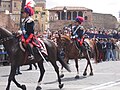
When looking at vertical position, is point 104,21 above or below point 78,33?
below

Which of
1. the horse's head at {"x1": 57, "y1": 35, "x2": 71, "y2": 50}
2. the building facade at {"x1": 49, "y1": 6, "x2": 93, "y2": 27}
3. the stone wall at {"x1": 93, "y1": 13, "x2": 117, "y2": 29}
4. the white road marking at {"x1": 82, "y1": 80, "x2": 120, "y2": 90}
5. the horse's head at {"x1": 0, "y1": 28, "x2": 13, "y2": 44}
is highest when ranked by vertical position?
the horse's head at {"x1": 0, "y1": 28, "x2": 13, "y2": 44}

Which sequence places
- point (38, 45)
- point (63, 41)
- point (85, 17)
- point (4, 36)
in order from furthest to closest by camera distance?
point (85, 17) < point (63, 41) < point (38, 45) < point (4, 36)

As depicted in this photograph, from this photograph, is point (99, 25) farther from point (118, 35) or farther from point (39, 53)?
point (39, 53)

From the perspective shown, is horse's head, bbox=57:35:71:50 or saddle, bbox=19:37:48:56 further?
horse's head, bbox=57:35:71:50

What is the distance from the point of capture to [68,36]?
1839 cm

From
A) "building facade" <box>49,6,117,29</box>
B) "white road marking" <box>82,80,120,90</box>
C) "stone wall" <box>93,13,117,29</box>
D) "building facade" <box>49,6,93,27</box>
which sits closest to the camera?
"white road marking" <box>82,80,120,90</box>

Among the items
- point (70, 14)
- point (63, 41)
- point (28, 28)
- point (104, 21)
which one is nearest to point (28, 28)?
point (28, 28)

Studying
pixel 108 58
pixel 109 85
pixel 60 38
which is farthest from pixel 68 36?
pixel 108 58

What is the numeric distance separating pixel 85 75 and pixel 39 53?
17.3 ft

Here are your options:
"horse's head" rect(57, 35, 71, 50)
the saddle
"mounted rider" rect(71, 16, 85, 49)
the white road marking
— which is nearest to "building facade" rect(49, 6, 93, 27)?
"mounted rider" rect(71, 16, 85, 49)

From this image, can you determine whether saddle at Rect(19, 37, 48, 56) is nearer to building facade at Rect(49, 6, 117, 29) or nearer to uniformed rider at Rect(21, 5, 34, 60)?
uniformed rider at Rect(21, 5, 34, 60)

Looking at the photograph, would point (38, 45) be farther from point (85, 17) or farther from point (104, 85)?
point (85, 17)

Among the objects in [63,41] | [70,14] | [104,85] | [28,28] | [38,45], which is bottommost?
[70,14]

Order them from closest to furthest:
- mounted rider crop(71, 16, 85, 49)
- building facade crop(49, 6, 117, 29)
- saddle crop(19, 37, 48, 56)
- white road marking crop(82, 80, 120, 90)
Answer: saddle crop(19, 37, 48, 56) → white road marking crop(82, 80, 120, 90) → mounted rider crop(71, 16, 85, 49) → building facade crop(49, 6, 117, 29)
